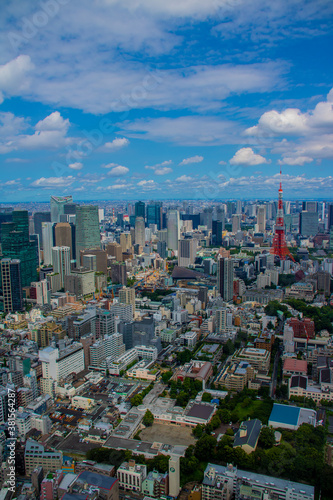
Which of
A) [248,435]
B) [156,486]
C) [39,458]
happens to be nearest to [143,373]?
[248,435]

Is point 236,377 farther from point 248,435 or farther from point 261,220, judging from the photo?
point 261,220

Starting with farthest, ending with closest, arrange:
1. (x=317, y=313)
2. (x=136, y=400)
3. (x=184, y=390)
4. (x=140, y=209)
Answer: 1. (x=140, y=209)
2. (x=317, y=313)
3. (x=184, y=390)
4. (x=136, y=400)

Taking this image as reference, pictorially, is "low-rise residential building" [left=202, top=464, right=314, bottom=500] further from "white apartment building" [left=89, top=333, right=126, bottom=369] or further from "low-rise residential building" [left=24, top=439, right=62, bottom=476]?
"white apartment building" [left=89, top=333, right=126, bottom=369]

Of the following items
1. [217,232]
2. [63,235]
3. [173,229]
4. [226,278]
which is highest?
[63,235]

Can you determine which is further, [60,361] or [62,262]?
[62,262]

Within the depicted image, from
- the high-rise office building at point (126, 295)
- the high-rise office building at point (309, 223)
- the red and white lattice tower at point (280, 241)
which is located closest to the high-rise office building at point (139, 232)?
the red and white lattice tower at point (280, 241)

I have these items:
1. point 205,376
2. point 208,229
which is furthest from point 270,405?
point 208,229
